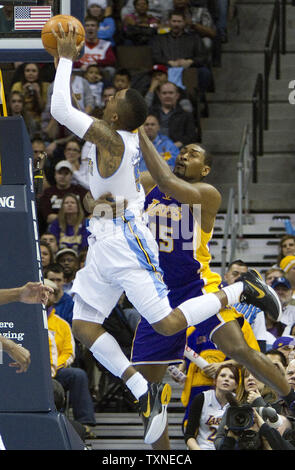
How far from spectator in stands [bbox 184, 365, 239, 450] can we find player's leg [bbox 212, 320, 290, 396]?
1334 mm

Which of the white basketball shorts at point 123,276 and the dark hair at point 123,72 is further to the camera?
the dark hair at point 123,72

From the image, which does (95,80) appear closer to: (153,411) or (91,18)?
(91,18)

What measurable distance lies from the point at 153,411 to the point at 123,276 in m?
0.93

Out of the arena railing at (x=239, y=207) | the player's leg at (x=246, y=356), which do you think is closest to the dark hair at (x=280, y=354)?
the player's leg at (x=246, y=356)

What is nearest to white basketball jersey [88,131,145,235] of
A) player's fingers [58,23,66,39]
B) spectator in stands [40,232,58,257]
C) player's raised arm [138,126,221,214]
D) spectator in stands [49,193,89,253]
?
player's raised arm [138,126,221,214]

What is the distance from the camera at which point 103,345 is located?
720 centimetres

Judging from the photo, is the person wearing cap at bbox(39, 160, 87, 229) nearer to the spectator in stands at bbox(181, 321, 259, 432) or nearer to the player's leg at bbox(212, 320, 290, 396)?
the spectator in stands at bbox(181, 321, 259, 432)

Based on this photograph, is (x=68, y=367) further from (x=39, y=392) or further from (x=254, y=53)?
(x=254, y=53)

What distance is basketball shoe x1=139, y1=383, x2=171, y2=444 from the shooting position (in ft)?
22.9

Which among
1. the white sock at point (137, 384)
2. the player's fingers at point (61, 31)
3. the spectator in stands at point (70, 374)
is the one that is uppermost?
the player's fingers at point (61, 31)

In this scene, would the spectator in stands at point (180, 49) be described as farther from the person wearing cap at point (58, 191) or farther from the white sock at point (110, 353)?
the white sock at point (110, 353)

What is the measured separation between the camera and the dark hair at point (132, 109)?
717 centimetres
